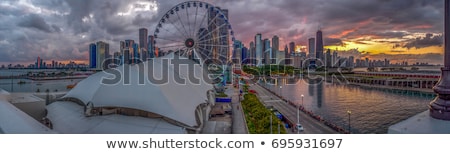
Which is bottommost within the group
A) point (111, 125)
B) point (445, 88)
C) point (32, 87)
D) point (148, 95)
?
point (32, 87)

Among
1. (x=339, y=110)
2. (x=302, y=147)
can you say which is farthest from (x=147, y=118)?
(x=339, y=110)

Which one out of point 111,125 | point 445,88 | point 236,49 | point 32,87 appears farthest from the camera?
point 32,87

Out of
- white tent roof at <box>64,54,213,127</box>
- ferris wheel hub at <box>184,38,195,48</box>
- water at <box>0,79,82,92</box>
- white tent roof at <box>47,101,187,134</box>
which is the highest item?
ferris wheel hub at <box>184,38,195,48</box>

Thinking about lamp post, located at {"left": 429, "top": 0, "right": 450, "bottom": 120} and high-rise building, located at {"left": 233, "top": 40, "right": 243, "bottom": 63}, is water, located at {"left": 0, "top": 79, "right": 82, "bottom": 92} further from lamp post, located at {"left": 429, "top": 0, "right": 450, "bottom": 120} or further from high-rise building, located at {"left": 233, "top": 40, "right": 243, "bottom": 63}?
lamp post, located at {"left": 429, "top": 0, "right": 450, "bottom": 120}

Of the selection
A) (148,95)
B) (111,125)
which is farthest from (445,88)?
(111,125)

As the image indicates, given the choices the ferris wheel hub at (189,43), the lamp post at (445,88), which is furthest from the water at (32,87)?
the lamp post at (445,88)

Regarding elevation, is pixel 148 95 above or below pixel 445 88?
below

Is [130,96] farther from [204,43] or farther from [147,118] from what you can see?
[204,43]

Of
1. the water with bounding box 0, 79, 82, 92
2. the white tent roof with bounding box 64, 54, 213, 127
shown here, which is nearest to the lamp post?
the white tent roof with bounding box 64, 54, 213, 127

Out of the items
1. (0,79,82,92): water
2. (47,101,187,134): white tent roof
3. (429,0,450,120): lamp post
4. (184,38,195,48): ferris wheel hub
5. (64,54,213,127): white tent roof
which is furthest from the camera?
(0,79,82,92): water

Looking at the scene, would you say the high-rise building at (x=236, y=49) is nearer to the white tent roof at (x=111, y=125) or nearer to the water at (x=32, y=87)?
the white tent roof at (x=111, y=125)

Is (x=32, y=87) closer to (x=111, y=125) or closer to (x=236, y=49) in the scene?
(x=236, y=49)
